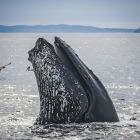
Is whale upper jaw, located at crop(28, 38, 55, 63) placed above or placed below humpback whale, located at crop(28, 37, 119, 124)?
above

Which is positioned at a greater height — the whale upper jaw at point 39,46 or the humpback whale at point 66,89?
the whale upper jaw at point 39,46

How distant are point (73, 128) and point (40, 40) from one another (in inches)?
103

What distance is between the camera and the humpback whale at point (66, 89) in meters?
11.0

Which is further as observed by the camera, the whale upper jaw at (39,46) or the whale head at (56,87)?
the whale upper jaw at (39,46)

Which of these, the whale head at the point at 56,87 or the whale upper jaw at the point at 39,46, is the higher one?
the whale upper jaw at the point at 39,46

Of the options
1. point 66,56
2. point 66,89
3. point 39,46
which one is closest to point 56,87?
point 66,89

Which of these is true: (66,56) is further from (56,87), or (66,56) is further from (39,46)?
(56,87)

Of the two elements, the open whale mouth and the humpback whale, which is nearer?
the humpback whale

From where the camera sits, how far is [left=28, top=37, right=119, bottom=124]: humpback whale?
36.1ft

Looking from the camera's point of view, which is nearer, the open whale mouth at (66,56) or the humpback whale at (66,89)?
the humpback whale at (66,89)

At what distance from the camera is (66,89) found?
36.5ft

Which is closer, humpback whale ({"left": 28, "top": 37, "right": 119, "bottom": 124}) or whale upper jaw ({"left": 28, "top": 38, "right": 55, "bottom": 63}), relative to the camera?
humpback whale ({"left": 28, "top": 37, "right": 119, "bottom": 124})

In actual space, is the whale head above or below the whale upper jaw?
below

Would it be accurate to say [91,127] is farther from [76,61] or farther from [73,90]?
[76,61]
